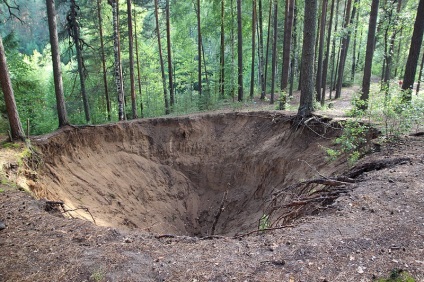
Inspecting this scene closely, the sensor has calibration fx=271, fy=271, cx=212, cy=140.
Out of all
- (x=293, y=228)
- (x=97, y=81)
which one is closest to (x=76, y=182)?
(x=293, y=228)

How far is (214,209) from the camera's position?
1250 centimetres

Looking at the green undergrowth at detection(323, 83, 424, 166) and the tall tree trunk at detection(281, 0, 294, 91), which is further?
the tall tree trunk at detection(281, 0, 294, 91)

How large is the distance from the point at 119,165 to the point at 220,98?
33.8ft

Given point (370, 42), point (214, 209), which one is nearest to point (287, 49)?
point (370, 42)

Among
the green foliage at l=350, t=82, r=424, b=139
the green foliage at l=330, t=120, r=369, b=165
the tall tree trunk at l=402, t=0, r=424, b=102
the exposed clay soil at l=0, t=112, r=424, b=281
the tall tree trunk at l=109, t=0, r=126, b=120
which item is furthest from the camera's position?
the tall tree trunk at l=109, t=0, r=126, b=120

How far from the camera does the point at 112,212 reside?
988 cm

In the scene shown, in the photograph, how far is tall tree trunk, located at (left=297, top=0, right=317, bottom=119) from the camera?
966 centimetres

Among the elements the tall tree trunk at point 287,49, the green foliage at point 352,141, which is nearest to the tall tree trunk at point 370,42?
the green foliage at point 352,141

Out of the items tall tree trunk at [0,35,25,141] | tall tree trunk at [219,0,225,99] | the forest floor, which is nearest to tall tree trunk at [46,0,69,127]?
the forest floor

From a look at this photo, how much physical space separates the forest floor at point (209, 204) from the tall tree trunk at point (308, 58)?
0.67m

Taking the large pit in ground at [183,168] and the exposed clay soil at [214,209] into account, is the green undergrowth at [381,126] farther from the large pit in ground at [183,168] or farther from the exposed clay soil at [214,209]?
the large pit in ground at [183,168]

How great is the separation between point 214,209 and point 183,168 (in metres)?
2.93

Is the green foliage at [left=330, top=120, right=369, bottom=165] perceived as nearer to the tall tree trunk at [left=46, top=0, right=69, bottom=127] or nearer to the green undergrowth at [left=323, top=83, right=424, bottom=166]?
the green undergrowth at [left=323, top=83, right=424, bottom=166]

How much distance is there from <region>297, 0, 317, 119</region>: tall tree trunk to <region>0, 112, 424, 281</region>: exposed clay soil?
690mm
